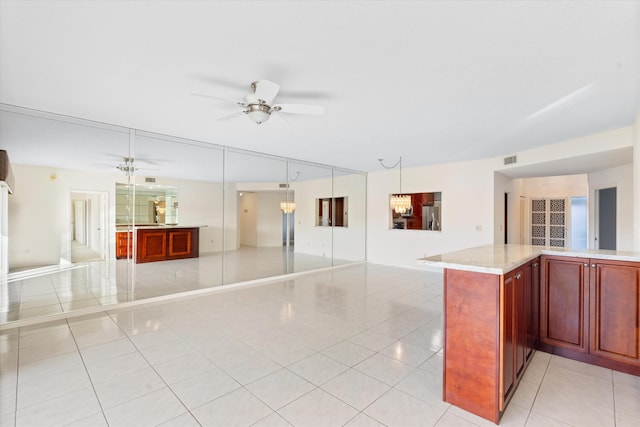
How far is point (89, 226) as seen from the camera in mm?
8680

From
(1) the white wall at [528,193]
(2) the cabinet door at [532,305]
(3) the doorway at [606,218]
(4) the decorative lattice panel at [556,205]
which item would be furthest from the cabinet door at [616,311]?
(4) the decorative lattice panel at [556,205]

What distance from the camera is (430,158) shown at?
6055 millimetres

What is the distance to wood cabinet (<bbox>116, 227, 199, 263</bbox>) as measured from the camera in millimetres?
7633

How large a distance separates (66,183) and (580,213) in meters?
13.1

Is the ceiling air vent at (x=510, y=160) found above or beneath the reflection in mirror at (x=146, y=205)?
above

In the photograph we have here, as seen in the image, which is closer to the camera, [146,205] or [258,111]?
[258,111]

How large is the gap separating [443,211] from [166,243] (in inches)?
293

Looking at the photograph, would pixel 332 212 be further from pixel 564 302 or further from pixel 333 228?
pixel 564 302

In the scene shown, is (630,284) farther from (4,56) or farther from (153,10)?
(4,56)

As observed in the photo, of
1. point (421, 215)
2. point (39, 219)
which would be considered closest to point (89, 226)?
point (39, 219)

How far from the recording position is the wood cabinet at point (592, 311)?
2.39 meters

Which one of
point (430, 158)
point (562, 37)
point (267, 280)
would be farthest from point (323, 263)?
point (562, 37)

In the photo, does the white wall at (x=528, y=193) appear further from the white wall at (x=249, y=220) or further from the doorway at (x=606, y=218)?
the white wall at (x=249, y=220)

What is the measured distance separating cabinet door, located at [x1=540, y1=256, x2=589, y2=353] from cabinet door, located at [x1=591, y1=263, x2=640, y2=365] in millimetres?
72
